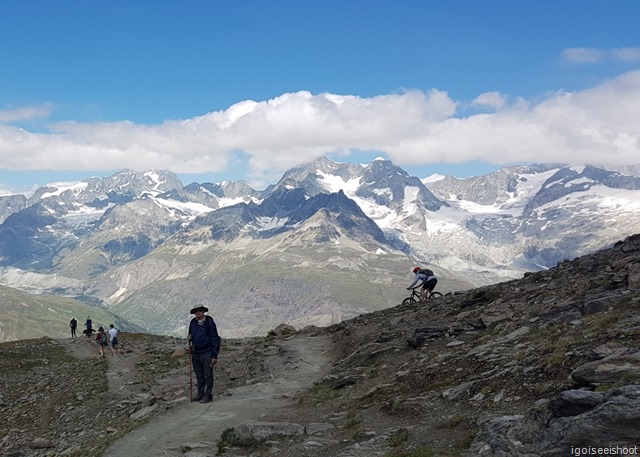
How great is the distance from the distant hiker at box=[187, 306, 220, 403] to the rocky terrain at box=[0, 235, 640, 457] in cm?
117

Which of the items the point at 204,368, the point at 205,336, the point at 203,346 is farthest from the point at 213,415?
the point at 205,336

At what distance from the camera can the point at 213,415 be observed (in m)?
23.4

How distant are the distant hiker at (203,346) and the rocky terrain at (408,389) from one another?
1.17 meters

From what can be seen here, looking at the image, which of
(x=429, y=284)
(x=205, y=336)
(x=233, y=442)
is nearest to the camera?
(x=233, y=442)

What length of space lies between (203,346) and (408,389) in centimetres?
1016

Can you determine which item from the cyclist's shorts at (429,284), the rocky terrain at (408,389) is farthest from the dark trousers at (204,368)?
the cyclist's shorts at (429,284)

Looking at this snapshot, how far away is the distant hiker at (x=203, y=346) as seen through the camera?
84.3 feet

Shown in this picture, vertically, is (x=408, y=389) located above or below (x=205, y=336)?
below

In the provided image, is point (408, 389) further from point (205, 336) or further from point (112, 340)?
point (112, 340)

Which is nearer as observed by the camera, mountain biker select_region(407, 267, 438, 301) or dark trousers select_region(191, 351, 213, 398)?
dark trousers select_region(191, 351, 213, 398)

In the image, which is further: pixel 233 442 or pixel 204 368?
pixel 204 368

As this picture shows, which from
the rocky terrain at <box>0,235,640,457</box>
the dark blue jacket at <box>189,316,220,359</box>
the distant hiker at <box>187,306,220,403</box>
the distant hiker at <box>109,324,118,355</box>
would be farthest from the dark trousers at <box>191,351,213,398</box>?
the distant hiker at <box>109,324,118,355</box>

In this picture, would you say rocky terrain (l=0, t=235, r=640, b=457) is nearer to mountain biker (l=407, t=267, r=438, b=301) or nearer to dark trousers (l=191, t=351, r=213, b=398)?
dark trousers (l=191, t=351, r=213, b=398)

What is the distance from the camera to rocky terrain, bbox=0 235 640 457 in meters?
13.6
